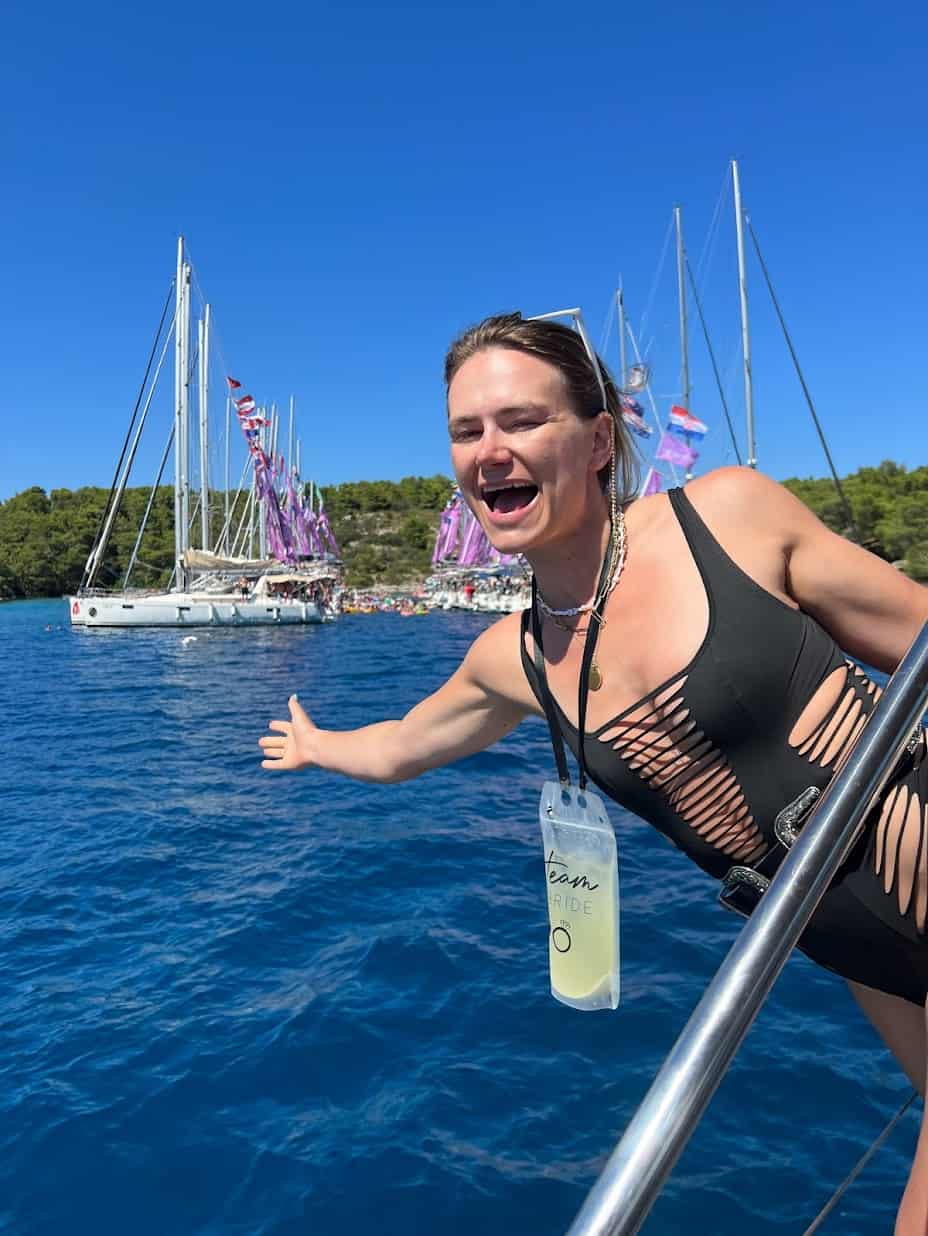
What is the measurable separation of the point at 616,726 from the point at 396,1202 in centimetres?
289

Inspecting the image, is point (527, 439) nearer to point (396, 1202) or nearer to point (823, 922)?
point (823, 922)

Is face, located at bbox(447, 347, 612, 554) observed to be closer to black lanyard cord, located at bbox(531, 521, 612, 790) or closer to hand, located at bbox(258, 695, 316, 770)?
black lanyard cord, located at bbox(531, 521, 612, 790)

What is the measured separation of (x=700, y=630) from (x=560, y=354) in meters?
0.58

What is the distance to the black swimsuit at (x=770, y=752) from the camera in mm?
1495

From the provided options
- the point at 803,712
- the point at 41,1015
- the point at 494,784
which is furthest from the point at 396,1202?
the point at 494,784

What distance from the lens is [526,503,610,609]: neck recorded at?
1724 millimetres

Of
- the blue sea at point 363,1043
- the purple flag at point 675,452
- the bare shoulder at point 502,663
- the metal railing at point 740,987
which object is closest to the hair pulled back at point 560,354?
the bare shoulder at point 502,663

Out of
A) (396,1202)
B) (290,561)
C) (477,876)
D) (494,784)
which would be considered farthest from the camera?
(290,561)

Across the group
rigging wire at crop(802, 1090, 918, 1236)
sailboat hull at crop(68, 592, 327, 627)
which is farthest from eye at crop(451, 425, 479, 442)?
sailboat hull at crop(68, 592, 327, 627)

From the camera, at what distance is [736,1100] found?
→ 400 cm

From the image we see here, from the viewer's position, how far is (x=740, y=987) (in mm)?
966

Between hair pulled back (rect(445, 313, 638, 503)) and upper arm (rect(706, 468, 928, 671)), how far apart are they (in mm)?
270

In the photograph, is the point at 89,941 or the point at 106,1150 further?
the point at 89,941

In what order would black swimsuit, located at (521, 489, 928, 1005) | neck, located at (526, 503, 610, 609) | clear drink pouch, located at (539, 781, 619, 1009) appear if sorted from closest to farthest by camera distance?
black swimsuit, located at (521, 489, 928, 1005) < neck, located at (526, 503, 610, 609) < clear drink pouch, located at (539, 781, 619, 1009)
